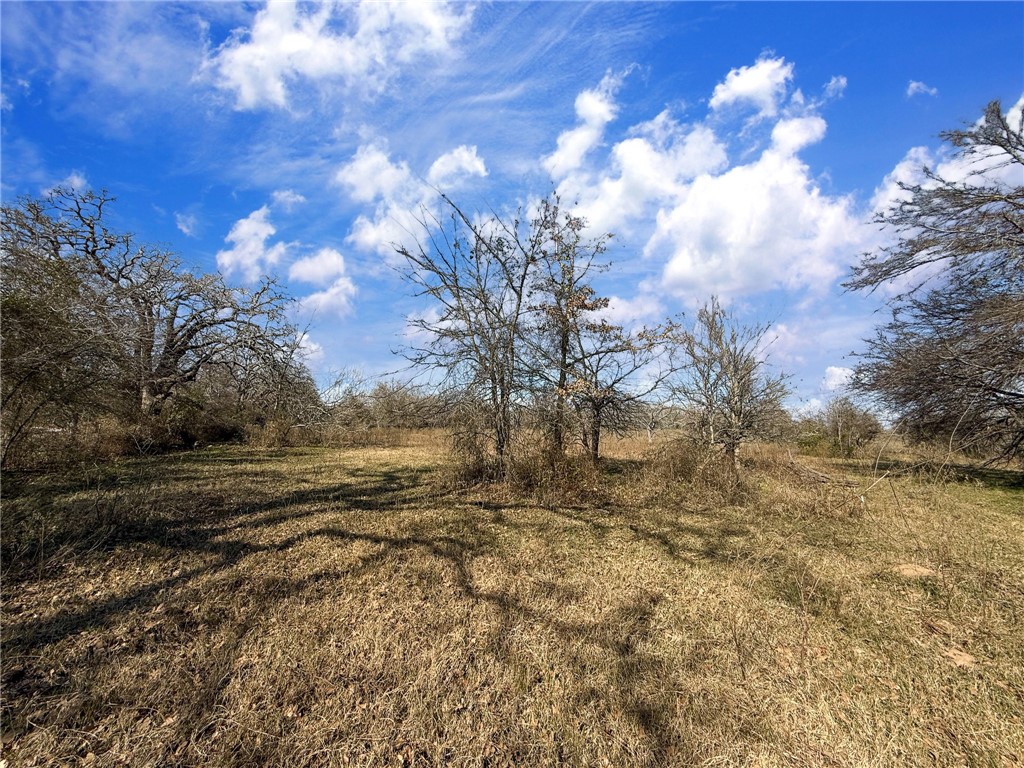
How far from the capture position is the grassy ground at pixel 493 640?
8.58 feet

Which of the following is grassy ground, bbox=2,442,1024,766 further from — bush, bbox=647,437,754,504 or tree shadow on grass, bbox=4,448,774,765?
bush, bbox=647,437,754,504

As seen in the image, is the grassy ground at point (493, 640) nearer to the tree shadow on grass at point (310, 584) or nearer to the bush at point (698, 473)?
the tree shadow on grass at point (310, 584)

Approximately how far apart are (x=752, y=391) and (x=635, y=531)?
685 cm

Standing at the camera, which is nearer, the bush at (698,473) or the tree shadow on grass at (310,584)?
the tree shadow on grass at (310,584)

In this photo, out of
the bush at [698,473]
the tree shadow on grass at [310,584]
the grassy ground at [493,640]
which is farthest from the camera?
the bush at [698,473]

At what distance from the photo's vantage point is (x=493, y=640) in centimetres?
352

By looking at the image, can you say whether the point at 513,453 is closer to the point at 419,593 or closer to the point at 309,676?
the point at 419,593

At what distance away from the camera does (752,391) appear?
37.3 feet

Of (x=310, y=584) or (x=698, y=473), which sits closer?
(x=310, y=584)

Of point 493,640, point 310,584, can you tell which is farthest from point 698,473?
point 310,584

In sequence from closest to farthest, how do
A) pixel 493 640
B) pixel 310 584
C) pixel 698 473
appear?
pixel 493 640
pixel 310 584
pixel 698 473

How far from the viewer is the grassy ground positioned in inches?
103

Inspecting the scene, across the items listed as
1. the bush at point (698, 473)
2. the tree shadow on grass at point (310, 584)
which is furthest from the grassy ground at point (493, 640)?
the bush at point (698, 473)

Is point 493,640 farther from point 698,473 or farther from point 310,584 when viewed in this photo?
point 698,473
